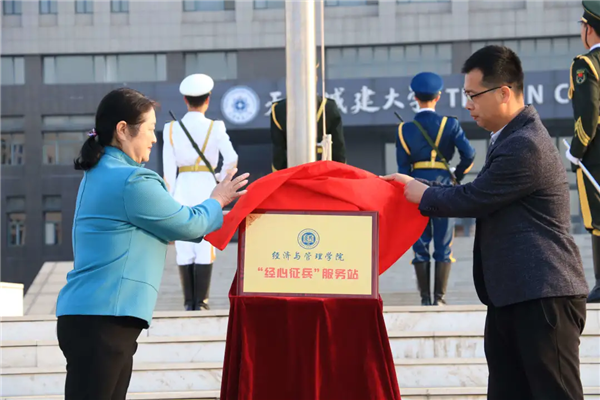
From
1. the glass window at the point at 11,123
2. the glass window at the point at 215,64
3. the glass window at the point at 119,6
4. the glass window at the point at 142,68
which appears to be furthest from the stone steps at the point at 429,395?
the glass window at the point at 11,123

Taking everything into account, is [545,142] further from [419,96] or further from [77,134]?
[77,134]

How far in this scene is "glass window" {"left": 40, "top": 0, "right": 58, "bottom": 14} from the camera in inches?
1416

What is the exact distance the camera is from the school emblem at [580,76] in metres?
6.21

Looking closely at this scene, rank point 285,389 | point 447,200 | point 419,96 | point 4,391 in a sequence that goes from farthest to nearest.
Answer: point 419,96, point 4,391, point 285,389, point 447,200

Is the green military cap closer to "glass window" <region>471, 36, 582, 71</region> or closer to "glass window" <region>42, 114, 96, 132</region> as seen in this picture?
"glass window" <region>471, 36, 582, 71</region>

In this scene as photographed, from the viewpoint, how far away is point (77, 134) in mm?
36000

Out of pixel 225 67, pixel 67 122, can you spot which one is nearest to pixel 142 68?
pixel 225 67

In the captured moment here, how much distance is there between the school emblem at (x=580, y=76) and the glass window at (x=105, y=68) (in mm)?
29976

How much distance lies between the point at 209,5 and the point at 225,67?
8.81ft

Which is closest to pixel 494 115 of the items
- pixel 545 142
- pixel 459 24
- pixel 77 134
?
pixel 545 142

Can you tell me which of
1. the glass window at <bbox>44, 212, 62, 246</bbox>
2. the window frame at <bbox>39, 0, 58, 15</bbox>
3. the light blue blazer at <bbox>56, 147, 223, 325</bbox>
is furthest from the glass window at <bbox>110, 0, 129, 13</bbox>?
the light blue blazer at <bbox>56, 147, 223, 325</bbox>

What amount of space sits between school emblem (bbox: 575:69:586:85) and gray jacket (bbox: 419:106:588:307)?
314cm

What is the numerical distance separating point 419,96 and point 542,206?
3975 millimetres

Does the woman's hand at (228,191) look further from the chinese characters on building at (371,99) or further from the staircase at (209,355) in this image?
the chinese characters on building at (371,99)
